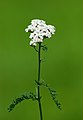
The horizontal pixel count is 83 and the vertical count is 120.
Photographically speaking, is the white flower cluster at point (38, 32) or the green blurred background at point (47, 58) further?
the green blurred background at point (47, 58)

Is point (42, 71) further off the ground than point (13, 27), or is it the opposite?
point (13, 27)

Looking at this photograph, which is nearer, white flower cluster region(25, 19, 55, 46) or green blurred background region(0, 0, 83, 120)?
white flower cluster region(25, 19, 55, 46)

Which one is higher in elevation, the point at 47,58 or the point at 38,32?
the point at 47,58

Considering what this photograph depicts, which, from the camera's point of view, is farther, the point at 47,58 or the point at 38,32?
the point at 47,58

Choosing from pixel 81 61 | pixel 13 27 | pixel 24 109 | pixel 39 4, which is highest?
pixel 39 4

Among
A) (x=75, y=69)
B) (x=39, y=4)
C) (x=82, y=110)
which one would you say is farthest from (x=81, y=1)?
(x=82, y=110)

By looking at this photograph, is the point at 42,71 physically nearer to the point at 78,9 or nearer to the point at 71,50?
the point at 71,50

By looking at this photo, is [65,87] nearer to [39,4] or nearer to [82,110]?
[82,110]
